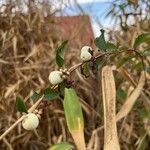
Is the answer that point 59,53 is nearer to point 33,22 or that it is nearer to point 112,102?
point 112,102

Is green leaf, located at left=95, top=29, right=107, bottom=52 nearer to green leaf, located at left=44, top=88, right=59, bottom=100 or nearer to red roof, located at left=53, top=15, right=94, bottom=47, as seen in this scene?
green leaf, located at left=44, top=88, right=59, bottom=100

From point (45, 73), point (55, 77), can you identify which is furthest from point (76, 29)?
point (55, 77)

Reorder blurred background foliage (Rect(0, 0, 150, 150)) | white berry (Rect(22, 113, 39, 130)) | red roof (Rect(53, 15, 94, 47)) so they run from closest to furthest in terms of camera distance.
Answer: white berry (Rect(22, 113, 39, 130)), blurred background foliage (Rect(0, 0, 150, 150)), red roof (Rect(53, 15, 94, 47))

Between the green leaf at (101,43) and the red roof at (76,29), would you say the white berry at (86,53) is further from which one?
the red roof at (76,29)

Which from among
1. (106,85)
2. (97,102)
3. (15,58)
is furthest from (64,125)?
(106,85)

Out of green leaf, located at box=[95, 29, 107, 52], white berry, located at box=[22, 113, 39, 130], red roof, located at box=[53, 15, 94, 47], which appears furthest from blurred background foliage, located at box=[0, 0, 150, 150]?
white berry, located at box=[22, 113, 39, 130]

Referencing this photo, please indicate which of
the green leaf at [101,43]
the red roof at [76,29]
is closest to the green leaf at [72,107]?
the green leaf at [101,43]
